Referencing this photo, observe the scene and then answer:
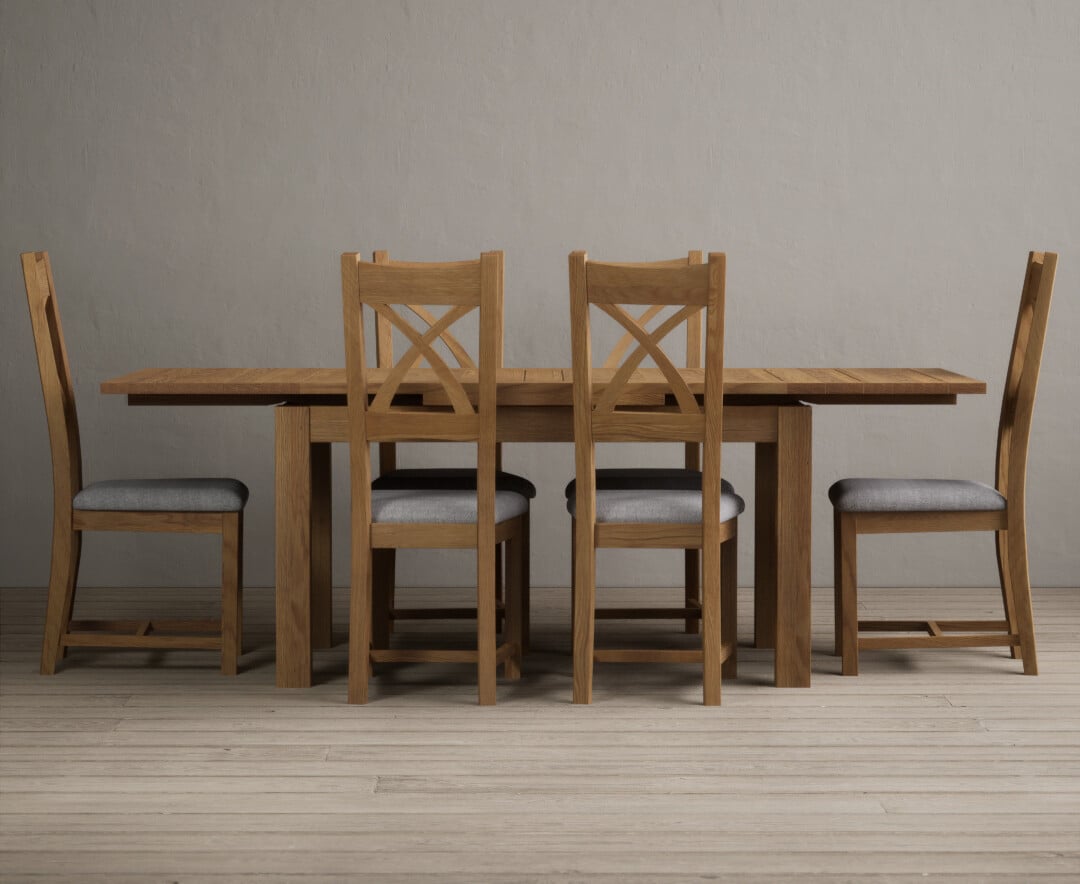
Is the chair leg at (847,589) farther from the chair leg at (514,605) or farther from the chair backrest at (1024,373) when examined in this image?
the chair leg at (514,605)

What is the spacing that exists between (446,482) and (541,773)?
125 centimetres

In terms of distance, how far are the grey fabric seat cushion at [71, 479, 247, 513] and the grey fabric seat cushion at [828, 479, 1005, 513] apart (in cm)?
160

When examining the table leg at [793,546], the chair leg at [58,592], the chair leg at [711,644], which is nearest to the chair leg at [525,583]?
the chair leg at [711,644]

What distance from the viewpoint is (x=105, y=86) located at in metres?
4.89

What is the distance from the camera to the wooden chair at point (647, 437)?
10.7 ft

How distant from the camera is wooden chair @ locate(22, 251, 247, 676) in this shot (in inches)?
144

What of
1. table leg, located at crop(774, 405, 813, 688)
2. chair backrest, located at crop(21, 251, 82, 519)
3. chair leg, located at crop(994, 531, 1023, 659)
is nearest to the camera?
table leg, located at crop(774, 405, 813, 688)

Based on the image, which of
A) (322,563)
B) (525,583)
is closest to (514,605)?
(525,583)

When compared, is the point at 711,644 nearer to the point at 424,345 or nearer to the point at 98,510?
the point at 424,345

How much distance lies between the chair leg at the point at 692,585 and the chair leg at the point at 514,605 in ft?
2.44

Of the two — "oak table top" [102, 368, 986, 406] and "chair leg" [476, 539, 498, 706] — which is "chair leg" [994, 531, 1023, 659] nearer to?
"oak table top" [102, 368, 986, 406]

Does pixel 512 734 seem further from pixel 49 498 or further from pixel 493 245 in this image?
pixel 49 498

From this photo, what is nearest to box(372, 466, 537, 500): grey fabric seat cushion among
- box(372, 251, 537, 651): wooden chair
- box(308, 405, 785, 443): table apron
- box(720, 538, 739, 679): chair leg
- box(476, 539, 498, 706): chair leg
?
box(372, 251, 537, 651): wooden chair

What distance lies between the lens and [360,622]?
347 centimetres
